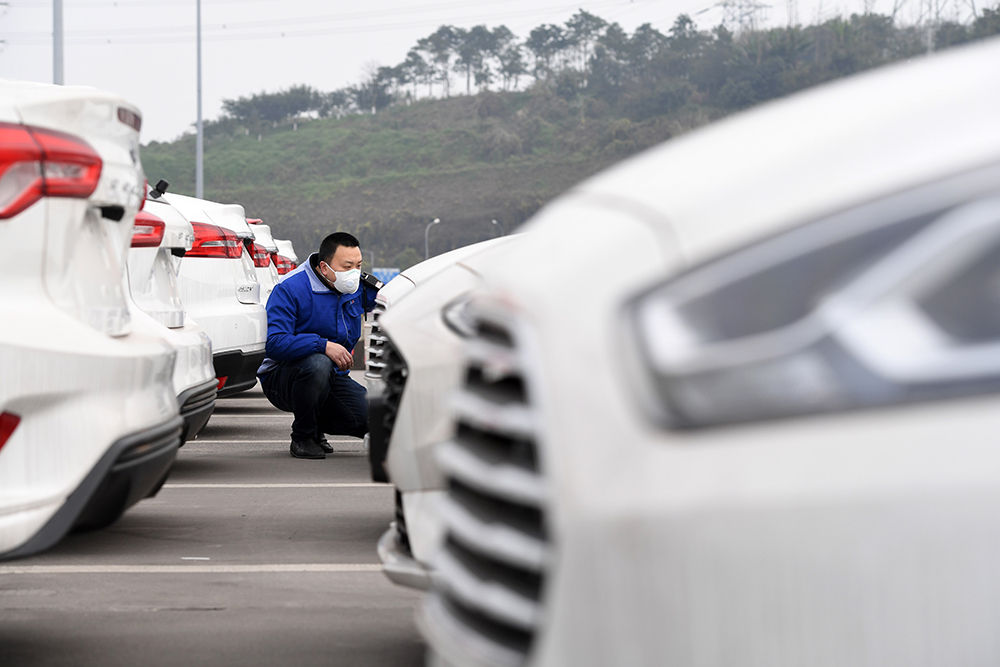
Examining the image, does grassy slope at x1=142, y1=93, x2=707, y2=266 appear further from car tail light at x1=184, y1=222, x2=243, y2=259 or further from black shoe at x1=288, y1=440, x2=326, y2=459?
black shoe at x1=288, y1=440, x2=326, y2=459

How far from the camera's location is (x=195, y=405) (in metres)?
5.88

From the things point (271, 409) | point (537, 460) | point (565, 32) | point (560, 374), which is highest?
point (565, 32)

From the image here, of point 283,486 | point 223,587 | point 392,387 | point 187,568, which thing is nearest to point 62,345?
point 392,387

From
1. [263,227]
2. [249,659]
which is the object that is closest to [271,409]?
[263,227]

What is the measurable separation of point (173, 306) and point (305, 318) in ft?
8.35

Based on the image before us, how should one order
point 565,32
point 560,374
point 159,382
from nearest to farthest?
point 560,374, point 159,382, point 565,32

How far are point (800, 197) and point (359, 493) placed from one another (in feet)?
19.7

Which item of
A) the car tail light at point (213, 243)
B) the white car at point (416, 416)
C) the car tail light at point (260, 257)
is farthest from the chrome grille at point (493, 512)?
the car tail light at point (260, 257)

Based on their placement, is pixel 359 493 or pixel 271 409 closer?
pixel 359 493

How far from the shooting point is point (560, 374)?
6.24ft

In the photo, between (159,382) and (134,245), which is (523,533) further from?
(134,245)

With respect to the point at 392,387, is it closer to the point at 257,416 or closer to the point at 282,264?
the point at 257,416

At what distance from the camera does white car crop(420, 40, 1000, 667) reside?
178 centimetres

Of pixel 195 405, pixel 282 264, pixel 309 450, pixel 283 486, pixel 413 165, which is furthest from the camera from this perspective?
pixel 413 165
